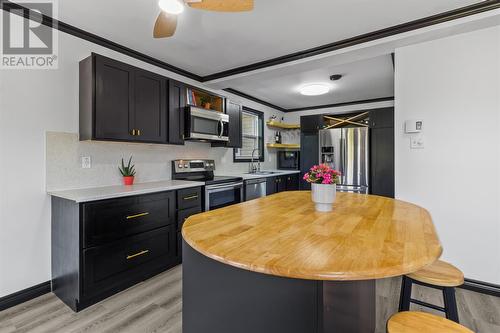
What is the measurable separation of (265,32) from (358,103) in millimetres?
3571

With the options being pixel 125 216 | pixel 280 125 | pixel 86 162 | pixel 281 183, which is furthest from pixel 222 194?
pixel 280 125

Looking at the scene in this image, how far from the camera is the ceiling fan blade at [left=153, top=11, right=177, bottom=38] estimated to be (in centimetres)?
179

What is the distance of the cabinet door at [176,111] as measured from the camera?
120 inches

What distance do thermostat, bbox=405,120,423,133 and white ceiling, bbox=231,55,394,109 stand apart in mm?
1026

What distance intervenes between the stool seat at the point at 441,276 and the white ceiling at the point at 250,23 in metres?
2.03

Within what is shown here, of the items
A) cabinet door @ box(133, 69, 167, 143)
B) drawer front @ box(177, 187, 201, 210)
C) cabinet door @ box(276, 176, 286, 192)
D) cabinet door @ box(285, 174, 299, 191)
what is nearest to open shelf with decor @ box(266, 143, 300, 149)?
cabinet door @ box(285, 174, 299, 191)

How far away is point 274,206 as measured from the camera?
5.75 ft

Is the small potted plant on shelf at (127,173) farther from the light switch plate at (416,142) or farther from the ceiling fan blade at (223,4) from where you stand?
the light switch plate at (416,142)

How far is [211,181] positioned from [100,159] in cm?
126

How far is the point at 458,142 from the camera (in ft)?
7.81

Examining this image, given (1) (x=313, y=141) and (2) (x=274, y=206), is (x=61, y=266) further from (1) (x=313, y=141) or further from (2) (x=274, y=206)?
(1) (x=313, y=141)

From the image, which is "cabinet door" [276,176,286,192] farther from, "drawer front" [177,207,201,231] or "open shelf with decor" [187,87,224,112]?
"drawer front" [177,207,201,231]
